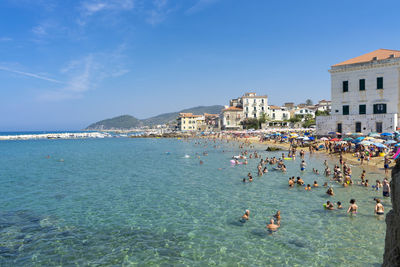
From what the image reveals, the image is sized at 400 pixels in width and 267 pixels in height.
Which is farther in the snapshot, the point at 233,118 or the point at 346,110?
the point at 233,118

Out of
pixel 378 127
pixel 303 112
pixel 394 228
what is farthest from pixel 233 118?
pixel 394 228

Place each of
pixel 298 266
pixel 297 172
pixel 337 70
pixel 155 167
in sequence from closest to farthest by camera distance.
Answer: pixel 298 266 < pixel 297 172 < pixel 155 167 < pixel 337 70

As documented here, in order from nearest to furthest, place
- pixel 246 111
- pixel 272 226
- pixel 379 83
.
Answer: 1. pixel 272 226
2. pixel 379 83
3. pixel 246 111

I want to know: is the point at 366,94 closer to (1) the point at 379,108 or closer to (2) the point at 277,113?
(1) the point at 379,108

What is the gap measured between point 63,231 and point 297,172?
19157mm

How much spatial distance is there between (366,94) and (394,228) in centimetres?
3848

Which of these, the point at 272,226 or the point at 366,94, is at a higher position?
the point at 366,94

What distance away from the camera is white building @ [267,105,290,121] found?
325 ft

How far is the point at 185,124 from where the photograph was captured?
128m

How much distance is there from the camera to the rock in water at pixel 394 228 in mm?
3643

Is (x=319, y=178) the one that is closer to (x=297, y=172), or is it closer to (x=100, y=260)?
(x=297, y=172)

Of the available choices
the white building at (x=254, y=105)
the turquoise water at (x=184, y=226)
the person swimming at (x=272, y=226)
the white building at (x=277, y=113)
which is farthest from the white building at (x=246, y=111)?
the person swimming at (x=272, y=226)

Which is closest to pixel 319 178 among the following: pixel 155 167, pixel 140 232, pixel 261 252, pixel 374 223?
pixel 374 223

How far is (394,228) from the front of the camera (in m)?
3.81
